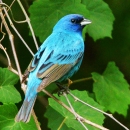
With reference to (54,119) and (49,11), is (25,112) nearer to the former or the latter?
(54,119)

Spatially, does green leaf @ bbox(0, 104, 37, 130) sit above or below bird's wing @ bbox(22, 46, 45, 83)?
below

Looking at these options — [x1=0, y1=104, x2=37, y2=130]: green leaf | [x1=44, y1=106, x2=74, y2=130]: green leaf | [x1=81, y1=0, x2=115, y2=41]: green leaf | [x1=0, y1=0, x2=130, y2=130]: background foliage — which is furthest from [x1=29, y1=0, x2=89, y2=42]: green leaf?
[x1=0, y1=104, x2=37, y2=130]: green leaf

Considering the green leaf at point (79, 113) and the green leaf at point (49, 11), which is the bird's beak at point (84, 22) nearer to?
the green leaf at point (49, 11)

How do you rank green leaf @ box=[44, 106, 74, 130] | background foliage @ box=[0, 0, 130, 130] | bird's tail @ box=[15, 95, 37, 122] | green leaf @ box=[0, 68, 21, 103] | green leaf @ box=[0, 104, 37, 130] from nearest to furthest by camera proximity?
bird's tail @ box=[15, 95, 37, 122], green leaf @ box=[0, 104, 37, 130], green leaf @ box=[0, 68, 21, 103], background foliage @ box=[0, 0, 130, 130], green leaf @ box=[44, 106, 74, 130]

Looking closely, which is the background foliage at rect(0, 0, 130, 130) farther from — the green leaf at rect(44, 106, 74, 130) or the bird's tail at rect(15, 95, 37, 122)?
the bird's tail at rect(15, 95, 37, 122)

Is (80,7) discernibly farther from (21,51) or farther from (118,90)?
(21,51)

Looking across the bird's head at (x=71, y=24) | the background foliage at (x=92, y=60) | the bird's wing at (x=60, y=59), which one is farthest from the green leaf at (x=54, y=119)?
the bird's head at (x=71, y=24)
